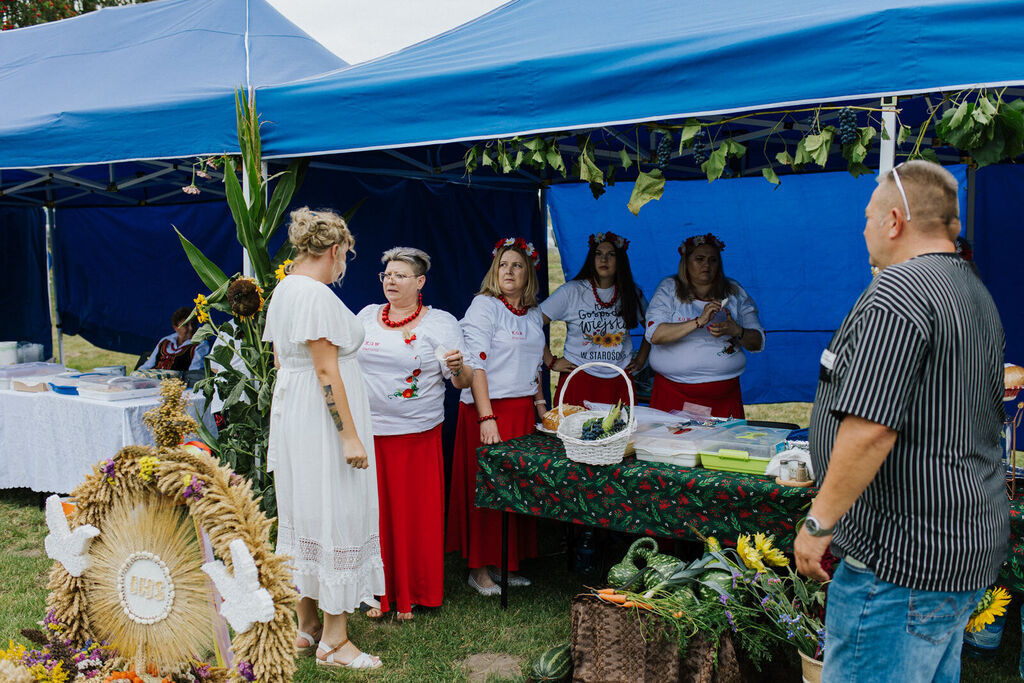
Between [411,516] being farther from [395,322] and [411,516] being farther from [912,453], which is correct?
[912,453]

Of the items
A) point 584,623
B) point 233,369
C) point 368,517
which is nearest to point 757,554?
point 584,623

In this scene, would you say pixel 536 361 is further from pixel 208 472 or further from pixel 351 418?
pixel 208 472

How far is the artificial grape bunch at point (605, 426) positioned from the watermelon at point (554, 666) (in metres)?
0.72

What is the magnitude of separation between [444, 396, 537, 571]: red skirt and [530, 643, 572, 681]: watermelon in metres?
0.99

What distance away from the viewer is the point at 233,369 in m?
3.59

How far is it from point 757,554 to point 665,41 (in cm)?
163

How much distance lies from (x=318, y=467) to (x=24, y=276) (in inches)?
256

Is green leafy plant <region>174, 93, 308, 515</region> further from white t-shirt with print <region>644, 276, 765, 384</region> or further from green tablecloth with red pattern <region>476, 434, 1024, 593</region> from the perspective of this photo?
white t-shirt with print <region>644, 276, 765, 384</region>

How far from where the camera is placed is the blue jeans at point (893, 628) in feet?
5.34

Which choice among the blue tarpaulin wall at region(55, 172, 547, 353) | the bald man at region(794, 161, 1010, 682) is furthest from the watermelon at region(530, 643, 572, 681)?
the blue tarpaulin wall at region(55, 172, 547, 353)

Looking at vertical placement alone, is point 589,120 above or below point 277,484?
above

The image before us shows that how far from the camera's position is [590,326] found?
14.3 feet

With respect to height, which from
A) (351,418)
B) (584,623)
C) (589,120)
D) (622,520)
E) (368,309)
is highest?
(589,120)

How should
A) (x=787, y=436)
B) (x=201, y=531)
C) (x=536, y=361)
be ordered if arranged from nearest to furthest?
(x=201, y=531), (x=787, y=436), (x=536, y=361)
